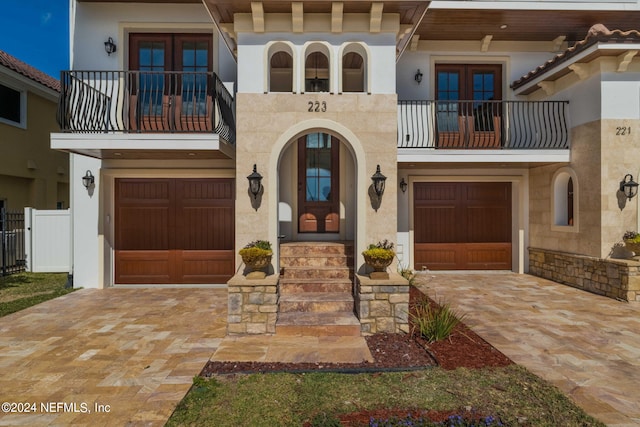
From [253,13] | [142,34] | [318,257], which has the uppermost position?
[142,34]

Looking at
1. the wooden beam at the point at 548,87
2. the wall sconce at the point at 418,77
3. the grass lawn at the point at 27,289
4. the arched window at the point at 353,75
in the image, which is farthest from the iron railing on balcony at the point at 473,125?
the grass lawn at the point at 27,289

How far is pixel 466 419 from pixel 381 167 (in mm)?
3801

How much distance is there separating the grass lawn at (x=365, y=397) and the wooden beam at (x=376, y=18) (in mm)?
5399

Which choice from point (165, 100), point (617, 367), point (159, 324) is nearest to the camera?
→ point (617, 367)

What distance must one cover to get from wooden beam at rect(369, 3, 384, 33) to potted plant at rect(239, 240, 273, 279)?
419 centimetres

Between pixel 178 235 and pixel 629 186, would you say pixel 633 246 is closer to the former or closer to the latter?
pixel 629 186

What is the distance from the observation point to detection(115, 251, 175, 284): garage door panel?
838 centimetres

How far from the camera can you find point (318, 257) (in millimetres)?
6598

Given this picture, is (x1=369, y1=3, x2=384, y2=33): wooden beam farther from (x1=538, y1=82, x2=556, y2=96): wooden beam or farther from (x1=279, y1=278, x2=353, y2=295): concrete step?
(x1=538, y1=82, x2=556, y2=96): wooden beam

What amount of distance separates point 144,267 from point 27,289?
266 cm

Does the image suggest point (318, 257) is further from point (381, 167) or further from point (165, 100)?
point (165, 100)

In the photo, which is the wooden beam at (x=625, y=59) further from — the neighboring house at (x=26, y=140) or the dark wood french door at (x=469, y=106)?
the neighboring house at (x=26, y=140)

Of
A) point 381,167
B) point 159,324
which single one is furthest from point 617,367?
point 159,324

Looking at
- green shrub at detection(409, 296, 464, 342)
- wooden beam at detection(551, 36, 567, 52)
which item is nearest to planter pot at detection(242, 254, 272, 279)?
green shrub at detection(409, 296, 464, 342)
